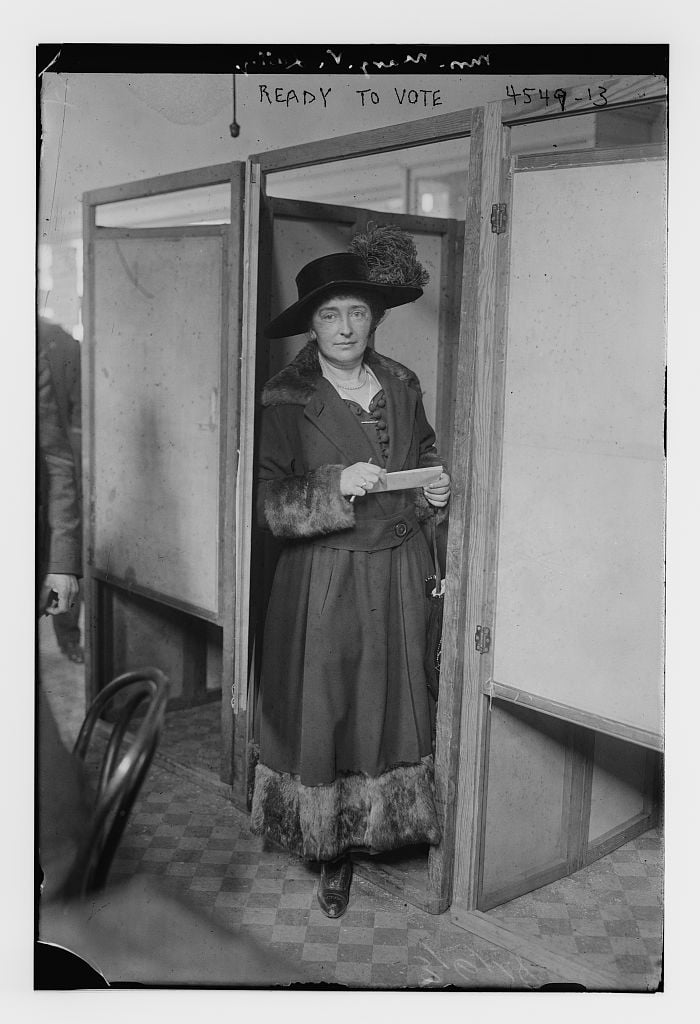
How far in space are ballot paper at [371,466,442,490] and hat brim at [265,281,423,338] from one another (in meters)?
0.35

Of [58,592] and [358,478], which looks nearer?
[358,478]

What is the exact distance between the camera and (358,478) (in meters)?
2.32

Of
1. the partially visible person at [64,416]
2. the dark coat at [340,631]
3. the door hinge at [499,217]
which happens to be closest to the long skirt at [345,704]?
the dark coat at [340,631]

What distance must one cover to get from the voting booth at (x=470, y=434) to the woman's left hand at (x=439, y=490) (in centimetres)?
3

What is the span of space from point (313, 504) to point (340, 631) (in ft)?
0.91

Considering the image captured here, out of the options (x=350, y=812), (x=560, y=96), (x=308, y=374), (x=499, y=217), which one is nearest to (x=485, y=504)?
(x=308, y=374)

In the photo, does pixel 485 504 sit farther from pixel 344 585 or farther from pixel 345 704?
pixel 345 704

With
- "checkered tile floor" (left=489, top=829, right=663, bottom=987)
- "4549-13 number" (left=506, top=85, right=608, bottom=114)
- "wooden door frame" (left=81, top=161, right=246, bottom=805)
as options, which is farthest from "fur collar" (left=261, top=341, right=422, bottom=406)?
"checkered tile floor" (left=489, top=829, right=663, bottom=987)

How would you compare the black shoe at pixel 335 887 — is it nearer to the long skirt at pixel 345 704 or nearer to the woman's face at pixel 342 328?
the long skirt at pixel 345 704

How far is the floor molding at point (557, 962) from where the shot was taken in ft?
7.73

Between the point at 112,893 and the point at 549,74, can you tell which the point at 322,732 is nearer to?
the point at 112,893

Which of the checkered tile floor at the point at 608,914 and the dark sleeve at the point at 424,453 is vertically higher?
the dark sleeve at the point at 424,453

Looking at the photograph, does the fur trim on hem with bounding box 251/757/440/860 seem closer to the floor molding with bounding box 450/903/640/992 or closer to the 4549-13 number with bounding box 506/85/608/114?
the floor molding with bounding box 450/903/640/992
